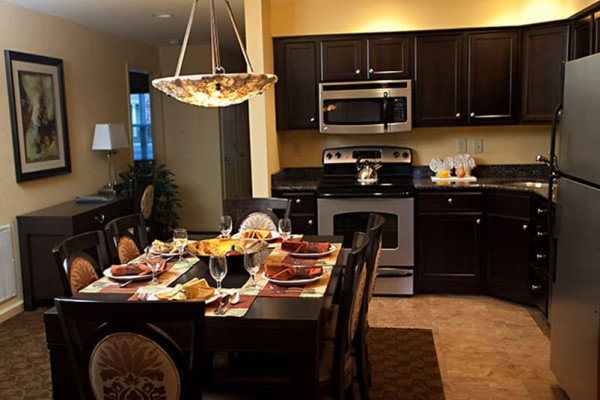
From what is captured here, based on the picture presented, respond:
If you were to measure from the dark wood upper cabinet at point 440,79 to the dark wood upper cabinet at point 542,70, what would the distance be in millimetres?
504

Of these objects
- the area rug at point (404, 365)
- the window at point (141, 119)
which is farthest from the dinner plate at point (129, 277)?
the window at point (141, 119)

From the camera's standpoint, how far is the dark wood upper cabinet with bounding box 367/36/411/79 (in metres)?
4.78

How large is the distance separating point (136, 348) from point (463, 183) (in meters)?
3.44

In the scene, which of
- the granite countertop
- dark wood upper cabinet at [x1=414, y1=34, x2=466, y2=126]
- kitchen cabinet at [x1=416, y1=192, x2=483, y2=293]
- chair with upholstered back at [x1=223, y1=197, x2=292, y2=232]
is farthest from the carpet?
dark wood upper cabinet at [x1=414, y1=34, x2=466, y2=126]

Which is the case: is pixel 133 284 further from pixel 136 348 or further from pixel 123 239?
pixel 136 348

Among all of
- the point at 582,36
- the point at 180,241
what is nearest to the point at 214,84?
the point at 180,241

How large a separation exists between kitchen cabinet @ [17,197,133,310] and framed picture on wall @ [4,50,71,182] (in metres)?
0.38

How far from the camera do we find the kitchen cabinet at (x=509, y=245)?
13.9ft

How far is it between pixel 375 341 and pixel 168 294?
73.9 inches

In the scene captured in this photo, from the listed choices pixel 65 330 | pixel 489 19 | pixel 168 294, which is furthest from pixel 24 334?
pixel 489 19

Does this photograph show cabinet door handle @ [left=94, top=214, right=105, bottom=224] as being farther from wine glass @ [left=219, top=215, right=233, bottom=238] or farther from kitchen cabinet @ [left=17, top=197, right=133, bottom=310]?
wine glass @ [left=219, top=215, right=233, bottom=238]

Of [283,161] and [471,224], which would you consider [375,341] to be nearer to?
[471,224]

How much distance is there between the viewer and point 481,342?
372 cm

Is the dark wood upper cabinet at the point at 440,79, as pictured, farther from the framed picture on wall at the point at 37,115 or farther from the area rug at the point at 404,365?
the framed picture on wall at the point at 37,115
